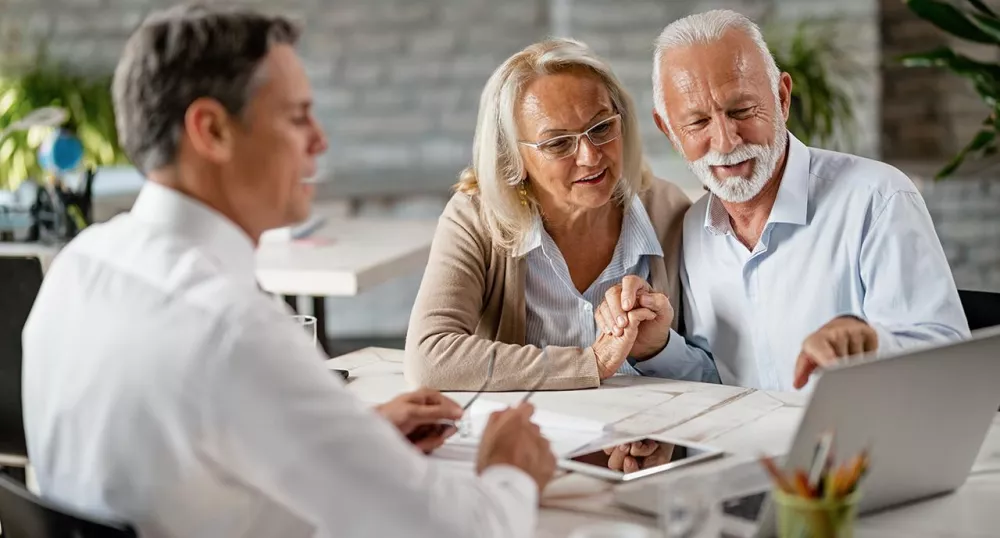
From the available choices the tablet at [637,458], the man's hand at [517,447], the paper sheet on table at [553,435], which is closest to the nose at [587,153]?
the paper sheet on table at [553,435]

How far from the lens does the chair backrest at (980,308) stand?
2160 mm

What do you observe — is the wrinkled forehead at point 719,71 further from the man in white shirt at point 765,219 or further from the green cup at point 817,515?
the green cup at point 817,515

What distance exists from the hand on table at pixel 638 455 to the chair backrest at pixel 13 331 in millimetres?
1511

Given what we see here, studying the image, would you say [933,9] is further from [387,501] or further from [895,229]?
[387,501]

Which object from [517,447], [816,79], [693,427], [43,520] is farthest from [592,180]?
[816,79]

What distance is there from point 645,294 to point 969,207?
133 inches

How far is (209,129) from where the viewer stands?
1349 mm

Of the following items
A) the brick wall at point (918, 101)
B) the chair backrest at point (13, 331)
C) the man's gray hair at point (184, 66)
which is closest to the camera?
the man's gray hair at point (184, 66)

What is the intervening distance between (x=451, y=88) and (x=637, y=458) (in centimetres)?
438

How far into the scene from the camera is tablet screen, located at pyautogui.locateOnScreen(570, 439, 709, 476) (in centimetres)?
165

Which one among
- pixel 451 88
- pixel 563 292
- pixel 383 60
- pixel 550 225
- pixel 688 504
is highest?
pixel 688 504

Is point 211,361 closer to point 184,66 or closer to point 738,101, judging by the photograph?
point 184,66

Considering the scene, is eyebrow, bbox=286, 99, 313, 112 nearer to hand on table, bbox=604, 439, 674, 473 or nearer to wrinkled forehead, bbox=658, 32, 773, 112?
hand on table, bbox=604, 439, 674, 473

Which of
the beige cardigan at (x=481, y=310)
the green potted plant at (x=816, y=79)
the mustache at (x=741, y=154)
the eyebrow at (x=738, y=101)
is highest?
the eyebrow at (x=738, y=101)
